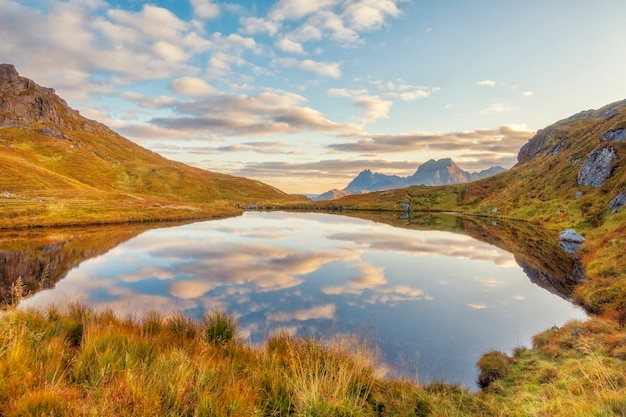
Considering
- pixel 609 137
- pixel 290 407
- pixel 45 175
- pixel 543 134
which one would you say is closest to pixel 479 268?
pixel 290 407

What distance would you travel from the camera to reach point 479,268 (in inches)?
1146

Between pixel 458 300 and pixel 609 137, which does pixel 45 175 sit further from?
pixel 609 137

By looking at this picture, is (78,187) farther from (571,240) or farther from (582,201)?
(582,201)

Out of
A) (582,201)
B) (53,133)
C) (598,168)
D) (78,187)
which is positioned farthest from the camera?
(53,133)

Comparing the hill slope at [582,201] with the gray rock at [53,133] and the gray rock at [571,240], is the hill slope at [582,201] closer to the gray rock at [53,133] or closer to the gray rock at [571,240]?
the gray rock at [571,240]

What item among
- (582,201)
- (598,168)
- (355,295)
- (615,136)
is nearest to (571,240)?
(582,201)

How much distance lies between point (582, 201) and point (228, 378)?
68.5m

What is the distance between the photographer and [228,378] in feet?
24.5

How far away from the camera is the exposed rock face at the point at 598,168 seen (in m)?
58.6

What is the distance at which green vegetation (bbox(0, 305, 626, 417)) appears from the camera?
5953 millimetres

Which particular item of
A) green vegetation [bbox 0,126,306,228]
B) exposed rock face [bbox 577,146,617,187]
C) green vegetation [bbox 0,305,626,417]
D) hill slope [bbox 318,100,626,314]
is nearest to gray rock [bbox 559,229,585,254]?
hill slope [bbox 318,100,626,314]

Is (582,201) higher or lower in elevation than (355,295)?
higher

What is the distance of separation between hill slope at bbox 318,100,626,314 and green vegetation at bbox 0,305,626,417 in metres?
10.3

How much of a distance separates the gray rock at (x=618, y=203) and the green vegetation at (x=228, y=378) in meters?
39.2
